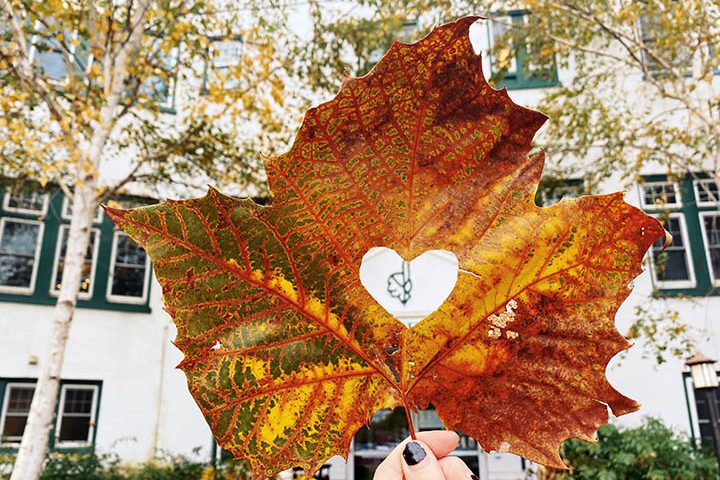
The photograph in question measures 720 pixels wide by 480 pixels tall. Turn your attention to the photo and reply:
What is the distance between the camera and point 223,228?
0.65 m

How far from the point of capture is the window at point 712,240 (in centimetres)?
874

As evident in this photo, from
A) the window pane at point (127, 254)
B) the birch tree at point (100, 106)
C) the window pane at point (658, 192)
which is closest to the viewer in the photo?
the birch tree at point (100, 106)

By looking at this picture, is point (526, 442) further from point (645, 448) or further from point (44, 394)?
point (645, 448)

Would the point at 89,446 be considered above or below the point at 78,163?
below

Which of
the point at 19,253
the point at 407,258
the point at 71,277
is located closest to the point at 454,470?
the point at 407,258

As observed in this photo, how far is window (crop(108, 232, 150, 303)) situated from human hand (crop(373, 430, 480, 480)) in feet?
30.1

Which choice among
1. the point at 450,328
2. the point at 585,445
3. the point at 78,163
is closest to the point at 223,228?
the point at 450,328

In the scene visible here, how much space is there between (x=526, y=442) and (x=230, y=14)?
7.61 metres

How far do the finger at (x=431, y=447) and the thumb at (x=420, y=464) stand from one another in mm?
18

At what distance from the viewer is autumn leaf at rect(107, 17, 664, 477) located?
65 cm

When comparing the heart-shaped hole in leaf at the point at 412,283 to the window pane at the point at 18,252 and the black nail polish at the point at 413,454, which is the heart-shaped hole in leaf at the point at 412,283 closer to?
the window pane at the point at 18,252

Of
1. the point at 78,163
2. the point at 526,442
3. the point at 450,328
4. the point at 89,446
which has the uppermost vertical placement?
the point at 78,163

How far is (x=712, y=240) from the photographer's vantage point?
8859 mm

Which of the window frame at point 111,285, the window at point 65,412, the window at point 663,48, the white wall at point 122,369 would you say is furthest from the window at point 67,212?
the window at point 663,48
